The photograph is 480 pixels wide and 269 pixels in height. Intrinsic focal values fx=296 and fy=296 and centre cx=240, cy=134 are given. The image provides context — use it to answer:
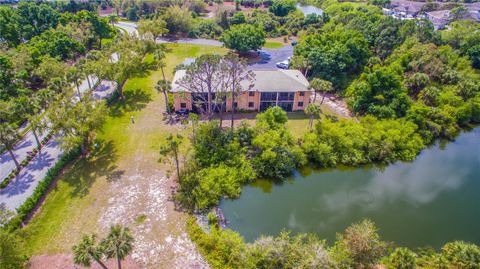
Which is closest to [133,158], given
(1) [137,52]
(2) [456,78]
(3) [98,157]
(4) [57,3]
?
(3) [98,157]

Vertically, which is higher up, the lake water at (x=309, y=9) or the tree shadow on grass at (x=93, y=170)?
the lake water at (x=309, y=9)

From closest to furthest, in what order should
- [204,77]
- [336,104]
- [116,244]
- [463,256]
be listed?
[116,244], [463,256], [204,77], [336,104]

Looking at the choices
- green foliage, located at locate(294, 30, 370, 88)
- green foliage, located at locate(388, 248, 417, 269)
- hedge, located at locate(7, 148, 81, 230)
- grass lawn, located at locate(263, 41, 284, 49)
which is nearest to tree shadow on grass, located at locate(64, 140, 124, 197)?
hedge, located at locate(7, 148, 81, 230)

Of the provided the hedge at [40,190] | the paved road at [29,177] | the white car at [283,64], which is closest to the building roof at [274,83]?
the white car at [283,64]

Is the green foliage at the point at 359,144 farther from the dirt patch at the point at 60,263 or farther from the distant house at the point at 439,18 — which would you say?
the distant house at the point at 439,18

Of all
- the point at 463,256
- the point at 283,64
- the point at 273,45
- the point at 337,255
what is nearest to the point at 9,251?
the point at 337,255

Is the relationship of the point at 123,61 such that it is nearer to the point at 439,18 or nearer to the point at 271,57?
the point at 271,57

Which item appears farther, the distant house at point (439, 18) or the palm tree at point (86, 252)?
the distant house at point (439, 18)

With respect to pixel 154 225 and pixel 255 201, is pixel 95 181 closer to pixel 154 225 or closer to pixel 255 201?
pixel 154 225
